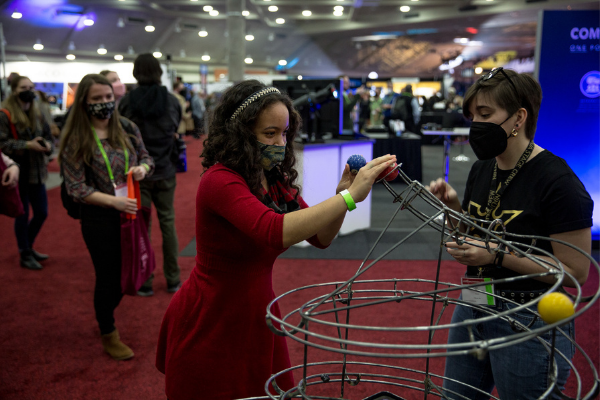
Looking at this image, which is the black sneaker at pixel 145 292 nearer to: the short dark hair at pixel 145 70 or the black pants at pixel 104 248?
the black pants at pixel 104 248

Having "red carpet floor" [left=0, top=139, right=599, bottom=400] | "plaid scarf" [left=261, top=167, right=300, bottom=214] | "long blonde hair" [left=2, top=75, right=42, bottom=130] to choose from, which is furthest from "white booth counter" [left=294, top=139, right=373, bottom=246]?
"plaid scarf" [left=261, top=167, right=300, bottom=214]

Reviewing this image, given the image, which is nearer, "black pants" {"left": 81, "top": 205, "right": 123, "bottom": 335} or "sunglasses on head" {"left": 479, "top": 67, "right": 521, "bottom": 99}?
"sunglasses on head" {"left": 479, "top": 67, "right": 521, "bottom": 99}

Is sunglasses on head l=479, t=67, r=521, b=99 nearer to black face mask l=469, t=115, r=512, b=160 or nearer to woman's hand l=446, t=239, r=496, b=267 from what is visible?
black face mask l=469, t=115, r=512, b=160

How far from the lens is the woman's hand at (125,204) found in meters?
2.50

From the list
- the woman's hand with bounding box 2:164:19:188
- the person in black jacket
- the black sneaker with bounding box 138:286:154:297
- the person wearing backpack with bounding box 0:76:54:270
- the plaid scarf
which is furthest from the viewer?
the person wearing backpack with bounding box 0:76:54:270

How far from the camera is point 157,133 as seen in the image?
3486mm

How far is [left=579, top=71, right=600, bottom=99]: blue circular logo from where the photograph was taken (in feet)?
13.6

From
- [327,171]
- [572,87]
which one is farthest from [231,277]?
[572,87]

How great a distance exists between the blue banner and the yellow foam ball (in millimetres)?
4041

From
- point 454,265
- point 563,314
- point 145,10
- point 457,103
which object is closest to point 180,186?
point 454,265

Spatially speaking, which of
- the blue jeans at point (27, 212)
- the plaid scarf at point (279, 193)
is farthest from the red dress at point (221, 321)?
the blue jeans at point (27, 212)

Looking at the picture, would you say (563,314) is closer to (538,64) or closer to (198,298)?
(198,298)

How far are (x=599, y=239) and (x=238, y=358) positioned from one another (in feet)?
14.4

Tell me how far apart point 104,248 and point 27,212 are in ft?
6.10
